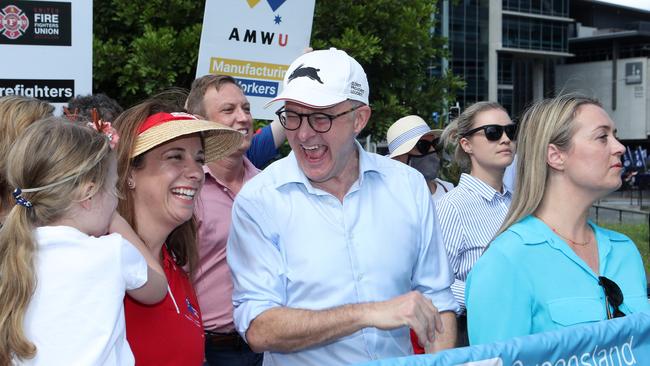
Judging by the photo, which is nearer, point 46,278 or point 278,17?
point 46,278

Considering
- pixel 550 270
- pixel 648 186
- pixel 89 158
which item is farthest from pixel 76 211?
pixel 648 186

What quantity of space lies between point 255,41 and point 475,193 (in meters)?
1.86

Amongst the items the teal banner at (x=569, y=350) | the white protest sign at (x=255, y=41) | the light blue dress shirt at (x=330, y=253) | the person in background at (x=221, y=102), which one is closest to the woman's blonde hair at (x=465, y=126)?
the white protest sign at (x=255, y=41)

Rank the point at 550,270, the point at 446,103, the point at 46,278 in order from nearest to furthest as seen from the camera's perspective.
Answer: the point at 46,278
the point at 550,270
the point at 446,103

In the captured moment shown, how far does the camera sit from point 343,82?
117 inches

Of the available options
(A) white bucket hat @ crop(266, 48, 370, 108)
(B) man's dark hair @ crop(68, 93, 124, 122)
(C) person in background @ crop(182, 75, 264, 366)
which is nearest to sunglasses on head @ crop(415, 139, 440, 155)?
(C) person in background @ crop(182, 75, 264, 366)

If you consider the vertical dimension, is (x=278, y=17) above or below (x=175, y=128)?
above

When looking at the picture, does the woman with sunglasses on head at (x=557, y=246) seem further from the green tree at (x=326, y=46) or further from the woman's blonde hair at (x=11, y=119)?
the green tree at (x=326, y=46)

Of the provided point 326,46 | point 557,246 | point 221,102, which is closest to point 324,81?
point 557,246

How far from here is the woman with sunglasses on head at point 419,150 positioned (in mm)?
6363

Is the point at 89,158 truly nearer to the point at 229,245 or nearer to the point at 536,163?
the point at 229,245

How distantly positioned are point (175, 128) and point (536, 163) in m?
1.41

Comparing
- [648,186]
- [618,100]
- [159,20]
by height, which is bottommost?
[648,186]

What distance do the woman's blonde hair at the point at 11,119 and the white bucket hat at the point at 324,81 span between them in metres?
1.03
